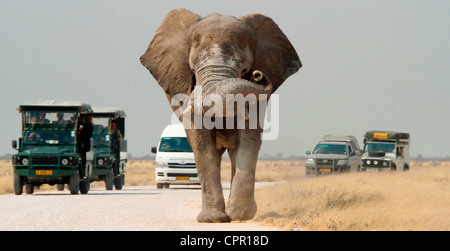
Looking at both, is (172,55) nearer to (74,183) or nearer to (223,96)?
(223,96)

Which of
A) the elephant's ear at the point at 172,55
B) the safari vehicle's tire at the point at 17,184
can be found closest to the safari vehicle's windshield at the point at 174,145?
the safari vehicle's tire at the point at 17,184

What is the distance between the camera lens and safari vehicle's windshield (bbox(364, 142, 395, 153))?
42906mm

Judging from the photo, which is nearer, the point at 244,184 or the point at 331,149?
the point at 244,184

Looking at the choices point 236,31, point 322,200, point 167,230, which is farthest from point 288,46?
point 167,230

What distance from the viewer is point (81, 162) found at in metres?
28.9

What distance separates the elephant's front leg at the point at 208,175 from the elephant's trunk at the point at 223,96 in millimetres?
969

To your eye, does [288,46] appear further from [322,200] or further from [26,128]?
[26,128]

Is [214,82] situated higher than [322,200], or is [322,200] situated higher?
[214,82]

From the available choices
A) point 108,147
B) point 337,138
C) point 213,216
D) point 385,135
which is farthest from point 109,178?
point 213,216

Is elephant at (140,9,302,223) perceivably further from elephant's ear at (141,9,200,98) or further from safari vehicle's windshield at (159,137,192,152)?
safari vehicle's windshield at (159,137,192,152)

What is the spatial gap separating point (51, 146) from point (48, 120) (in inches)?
35.1

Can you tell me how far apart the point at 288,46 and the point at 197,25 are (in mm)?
2188

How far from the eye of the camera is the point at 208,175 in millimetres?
14578

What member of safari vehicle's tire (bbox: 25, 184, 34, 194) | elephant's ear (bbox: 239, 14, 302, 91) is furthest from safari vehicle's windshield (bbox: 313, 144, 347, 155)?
elephant's ear (bbox: 239, 14, 302, 91)
